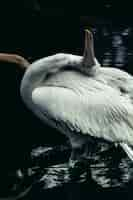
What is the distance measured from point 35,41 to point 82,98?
473cm


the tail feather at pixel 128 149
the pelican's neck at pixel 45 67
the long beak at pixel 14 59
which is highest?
the long beak at pixel 14 59

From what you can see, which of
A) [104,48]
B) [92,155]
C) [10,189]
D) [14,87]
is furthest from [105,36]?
[10,189]

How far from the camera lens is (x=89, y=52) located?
16.7 feet

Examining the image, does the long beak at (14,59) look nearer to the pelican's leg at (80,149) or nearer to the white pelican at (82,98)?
the white pelican at (82,98)

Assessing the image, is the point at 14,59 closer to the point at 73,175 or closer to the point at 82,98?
the point at 82,98

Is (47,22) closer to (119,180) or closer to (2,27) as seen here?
(2,27)

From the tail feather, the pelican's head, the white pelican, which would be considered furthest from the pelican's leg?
the tail feather

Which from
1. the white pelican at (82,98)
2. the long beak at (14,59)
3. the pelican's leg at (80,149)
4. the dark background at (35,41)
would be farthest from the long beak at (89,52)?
the dark background at (35,41)

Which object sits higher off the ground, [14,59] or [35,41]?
[35,41]

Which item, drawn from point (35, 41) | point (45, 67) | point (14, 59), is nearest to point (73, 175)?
point (45, 67)

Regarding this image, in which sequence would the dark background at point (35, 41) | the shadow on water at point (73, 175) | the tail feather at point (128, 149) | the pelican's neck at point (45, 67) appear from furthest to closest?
the dark background at point (35, 41)
the pelican's neck at point (45, 67)
the tail feather at point (128, 149)
the shadow on water at point (73, 175)

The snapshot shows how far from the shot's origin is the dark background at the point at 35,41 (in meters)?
5.83

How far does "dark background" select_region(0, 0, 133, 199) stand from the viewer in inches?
230

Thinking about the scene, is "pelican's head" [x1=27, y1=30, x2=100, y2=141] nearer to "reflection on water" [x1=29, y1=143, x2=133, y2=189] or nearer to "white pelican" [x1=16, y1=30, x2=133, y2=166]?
"white pelican" [x1=16, y1=30, x2=133, y2=166]
